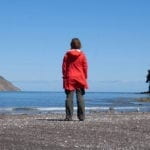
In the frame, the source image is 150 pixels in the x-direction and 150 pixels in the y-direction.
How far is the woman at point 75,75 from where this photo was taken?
1702 centimetres

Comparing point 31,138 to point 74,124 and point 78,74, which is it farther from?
point 78,74

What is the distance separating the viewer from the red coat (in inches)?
669

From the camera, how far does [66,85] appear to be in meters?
17.1

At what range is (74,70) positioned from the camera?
17.2 meters

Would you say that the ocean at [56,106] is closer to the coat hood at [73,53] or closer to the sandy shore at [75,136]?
the coat hood at [73,53]

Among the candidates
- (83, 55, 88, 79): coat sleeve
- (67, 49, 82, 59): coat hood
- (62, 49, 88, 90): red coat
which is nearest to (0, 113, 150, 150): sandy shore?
(62, 49, 88, 90): red coat

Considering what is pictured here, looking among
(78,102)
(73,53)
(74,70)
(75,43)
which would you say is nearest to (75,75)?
(74,70)

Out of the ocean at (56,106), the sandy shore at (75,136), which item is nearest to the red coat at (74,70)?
the sandy shore at (75,136)

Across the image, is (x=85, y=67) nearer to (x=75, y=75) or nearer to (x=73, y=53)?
(x=75, y=75)

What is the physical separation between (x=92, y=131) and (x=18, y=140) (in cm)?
233

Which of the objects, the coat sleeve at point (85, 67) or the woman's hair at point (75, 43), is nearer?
the woman's hair at point (75, 43)

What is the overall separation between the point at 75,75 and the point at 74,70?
18 cm

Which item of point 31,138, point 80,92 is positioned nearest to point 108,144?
point 31,138

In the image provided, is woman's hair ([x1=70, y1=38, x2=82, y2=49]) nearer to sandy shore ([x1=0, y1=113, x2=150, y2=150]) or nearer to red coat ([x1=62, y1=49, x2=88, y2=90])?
red coat ([x1=62, y1=49, x2=88, y2=90])
